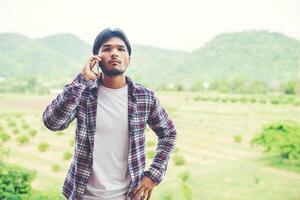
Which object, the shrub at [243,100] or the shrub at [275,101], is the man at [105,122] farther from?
the shrub at [243,100]

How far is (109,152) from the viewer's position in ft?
3.18

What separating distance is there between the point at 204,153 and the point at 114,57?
5814mm

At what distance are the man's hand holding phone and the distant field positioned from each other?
6.15ft

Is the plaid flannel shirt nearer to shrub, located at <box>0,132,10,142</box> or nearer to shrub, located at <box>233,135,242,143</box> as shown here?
shrub, located at <box>0,132,10,142</box>

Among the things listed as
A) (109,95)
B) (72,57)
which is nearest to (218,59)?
(72,57)

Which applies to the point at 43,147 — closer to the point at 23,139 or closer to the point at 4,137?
the point at 23,139

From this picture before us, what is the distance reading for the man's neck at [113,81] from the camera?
1011mm

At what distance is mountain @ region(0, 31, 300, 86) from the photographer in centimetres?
1218

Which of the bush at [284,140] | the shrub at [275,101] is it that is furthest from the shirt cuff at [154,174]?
the shrub at [275,101]

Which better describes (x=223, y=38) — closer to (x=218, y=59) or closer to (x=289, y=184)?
(x=218, y=59)

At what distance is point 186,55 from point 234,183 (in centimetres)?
2061

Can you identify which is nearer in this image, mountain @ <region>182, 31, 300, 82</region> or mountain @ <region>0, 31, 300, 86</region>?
mountain @ <region>0, 31, 300, 86</region>

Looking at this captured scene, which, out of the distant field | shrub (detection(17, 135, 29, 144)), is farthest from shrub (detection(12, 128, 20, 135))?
shrub (detection(17, 135, 29, 144))

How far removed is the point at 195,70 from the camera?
77.3 ft
